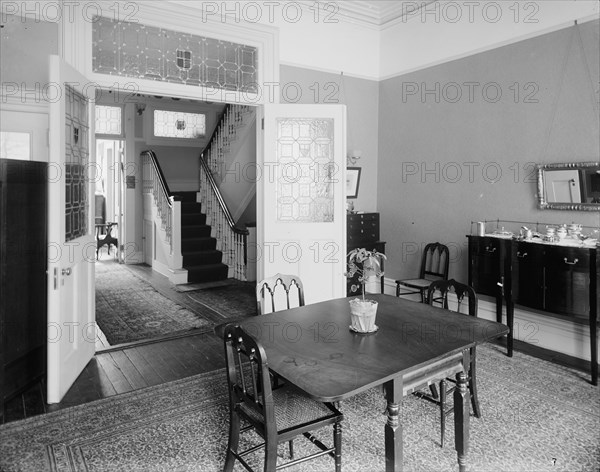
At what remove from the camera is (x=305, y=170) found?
17.3 ft

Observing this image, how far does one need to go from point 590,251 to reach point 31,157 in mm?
4754

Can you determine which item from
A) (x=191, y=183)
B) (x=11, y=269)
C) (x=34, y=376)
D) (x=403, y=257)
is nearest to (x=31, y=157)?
(x=11, y=269)

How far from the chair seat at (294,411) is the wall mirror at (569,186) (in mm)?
3297

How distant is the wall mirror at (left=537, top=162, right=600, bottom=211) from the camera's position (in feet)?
13.9

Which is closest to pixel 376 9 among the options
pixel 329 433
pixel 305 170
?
pixel 305 170

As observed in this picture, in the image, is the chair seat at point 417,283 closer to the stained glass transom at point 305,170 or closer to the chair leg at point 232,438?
the stained glass transom at point 305,170

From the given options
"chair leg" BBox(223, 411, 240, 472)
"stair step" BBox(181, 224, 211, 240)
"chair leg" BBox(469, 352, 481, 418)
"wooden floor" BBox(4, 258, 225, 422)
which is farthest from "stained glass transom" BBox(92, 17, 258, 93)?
"stair step" BBox(181, 224, 211, 240)

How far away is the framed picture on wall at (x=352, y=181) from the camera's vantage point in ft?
20.5

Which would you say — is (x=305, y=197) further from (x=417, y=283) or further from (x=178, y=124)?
(x=178, y=124)

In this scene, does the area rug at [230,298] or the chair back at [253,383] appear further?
the area rug at [230,298]

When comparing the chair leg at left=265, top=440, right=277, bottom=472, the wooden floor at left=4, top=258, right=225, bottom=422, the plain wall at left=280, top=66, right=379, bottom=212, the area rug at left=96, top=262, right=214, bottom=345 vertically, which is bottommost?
the wooden floor at left=4, top=258, right=225, bottom=422

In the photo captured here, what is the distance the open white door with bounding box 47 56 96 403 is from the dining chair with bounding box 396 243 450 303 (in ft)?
10.9

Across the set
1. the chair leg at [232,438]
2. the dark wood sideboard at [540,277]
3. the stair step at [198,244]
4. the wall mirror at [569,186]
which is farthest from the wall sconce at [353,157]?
the chair leg at [232,438]

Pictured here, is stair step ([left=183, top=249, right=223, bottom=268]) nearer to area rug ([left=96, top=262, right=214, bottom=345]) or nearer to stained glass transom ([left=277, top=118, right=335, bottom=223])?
area rug ([left=96, top=262, right=214, bottom=345])
